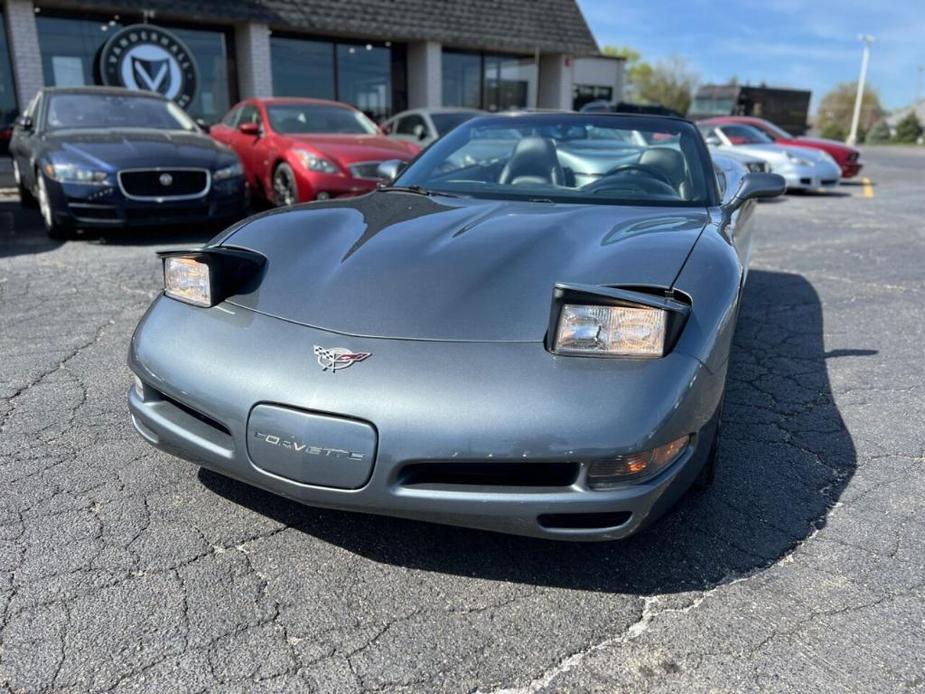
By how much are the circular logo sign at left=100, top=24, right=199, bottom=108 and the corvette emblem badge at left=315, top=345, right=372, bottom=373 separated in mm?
11935

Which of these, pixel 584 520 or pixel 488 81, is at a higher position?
pixel 488 81

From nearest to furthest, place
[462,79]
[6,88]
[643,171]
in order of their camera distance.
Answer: [643,171] < [6,88] < [462,79]

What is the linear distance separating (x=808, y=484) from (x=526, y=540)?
1.08 meters

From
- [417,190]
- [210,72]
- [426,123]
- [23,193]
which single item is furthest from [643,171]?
[210,72]

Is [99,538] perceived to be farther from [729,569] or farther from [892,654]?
[892,654]

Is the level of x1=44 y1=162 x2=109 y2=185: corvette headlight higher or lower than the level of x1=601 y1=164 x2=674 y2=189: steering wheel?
lower

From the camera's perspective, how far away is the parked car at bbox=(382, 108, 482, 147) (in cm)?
991

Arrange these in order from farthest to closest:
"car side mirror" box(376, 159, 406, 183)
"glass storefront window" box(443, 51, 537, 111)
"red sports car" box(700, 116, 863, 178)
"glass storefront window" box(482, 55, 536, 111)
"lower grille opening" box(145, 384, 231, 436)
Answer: "glass storefront window" box(482, 55, 536, 111)
"glass storefront window" box(443, 51, 537, 111)
"red sports car" box(700, 116, 863, 178)
"car side mirror" box(376, 159, 406, 183)
"lower grille opening" box(145, 384, 231, 436)

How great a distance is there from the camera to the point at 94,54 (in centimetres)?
1362

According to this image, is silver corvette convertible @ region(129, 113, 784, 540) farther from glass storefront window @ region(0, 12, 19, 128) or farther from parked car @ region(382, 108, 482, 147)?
glass storefront window @ region(0, 12, 19, 128)

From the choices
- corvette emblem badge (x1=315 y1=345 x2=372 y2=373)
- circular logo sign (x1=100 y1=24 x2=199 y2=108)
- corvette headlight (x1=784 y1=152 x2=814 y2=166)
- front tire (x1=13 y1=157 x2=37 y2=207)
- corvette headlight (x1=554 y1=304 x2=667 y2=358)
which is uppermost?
circular logo sign (x1=100 y1=24 x2=199 y2=108)

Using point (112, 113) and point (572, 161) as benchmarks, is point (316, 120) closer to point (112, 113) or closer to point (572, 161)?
point (112, 113)

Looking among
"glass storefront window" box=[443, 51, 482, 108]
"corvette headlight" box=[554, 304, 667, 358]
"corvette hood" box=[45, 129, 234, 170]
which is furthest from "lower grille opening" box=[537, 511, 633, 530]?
"glass storefront window" box=[443, 51, 482, 108]

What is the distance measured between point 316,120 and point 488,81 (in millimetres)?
11893
